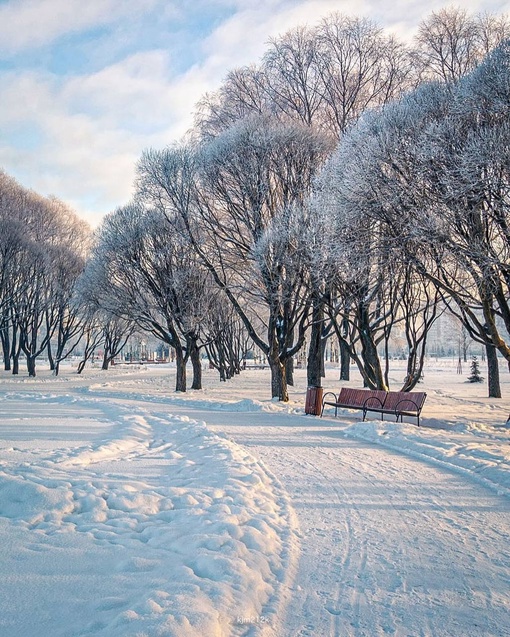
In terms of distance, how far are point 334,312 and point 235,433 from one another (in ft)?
28.7

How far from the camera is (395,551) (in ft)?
13.8

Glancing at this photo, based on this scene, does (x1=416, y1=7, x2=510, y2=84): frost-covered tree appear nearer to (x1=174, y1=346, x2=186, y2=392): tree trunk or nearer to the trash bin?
the trash bin

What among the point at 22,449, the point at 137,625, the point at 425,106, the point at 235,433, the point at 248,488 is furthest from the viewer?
the point at 425,106

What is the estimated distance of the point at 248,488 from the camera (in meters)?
5.87

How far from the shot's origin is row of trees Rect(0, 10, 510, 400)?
11469 millimetres

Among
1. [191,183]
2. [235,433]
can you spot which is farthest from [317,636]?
[191,183]

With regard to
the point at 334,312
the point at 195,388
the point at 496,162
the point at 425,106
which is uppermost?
the point at 425,106

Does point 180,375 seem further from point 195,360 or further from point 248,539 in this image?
point 248,539

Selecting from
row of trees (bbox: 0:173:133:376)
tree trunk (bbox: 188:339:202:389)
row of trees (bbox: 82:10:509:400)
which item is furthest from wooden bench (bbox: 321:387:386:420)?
row of trees (bbox: 0:173:133:376)

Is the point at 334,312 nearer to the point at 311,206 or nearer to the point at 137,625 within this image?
the point at 311,206

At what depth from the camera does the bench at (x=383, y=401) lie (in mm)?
13391

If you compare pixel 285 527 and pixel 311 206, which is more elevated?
pixel 311 206

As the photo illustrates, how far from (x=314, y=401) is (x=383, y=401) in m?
2.03

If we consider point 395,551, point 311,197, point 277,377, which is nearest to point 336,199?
point 311,197
